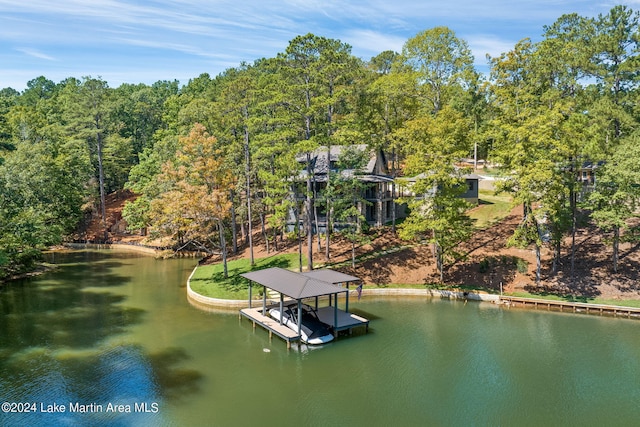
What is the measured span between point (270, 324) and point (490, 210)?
104ft

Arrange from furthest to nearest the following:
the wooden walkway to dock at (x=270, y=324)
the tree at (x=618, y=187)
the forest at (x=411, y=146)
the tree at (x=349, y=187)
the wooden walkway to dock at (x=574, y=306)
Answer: the tree at (x=349, y=187), the forest at (x=411, y=146), the tree at (x=618, y=187), the wooden walkway to dock at (x=574, y=306), the wooden walkway to dock at (x=270, y=324)

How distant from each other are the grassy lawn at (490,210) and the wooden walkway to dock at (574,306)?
13147 millimetres

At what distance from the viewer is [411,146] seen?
42.5 m

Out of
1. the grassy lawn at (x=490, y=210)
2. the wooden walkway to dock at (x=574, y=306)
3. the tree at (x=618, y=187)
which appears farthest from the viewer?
the grassy lawn at (x=490, y=210)

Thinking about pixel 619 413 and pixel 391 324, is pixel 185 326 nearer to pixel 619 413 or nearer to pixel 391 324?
pixel 391 324

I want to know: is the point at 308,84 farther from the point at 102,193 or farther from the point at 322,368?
the point at 102,193

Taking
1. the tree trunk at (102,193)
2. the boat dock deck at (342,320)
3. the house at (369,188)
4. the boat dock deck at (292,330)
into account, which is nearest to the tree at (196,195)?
the boat dock deck at (292,330)

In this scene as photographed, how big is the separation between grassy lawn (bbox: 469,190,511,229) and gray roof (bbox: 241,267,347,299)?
24685 mm

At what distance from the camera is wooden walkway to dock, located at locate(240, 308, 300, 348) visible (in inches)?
1021

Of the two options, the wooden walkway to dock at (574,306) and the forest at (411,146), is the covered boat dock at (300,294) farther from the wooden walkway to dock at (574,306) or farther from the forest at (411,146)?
the wooden walkway to dock at (574,306)

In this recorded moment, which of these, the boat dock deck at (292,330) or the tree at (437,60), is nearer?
the boat dock deck at (292,330)

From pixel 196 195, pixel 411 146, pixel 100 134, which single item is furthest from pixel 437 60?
pixel 100 134

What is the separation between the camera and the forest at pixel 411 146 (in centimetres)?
3434

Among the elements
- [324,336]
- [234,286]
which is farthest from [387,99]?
[324,336]
